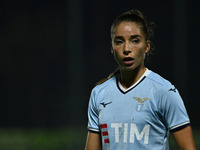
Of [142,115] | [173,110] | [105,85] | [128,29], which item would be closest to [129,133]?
[142,115]

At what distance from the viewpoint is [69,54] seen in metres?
8.41

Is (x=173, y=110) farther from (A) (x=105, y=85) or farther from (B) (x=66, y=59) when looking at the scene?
(B) (x=66, y=59)

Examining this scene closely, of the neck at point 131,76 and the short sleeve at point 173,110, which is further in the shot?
the neck at point 131,76

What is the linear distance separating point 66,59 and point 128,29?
5.68 m

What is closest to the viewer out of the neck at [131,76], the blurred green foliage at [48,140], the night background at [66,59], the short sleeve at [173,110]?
the short sleeve at [173,110]

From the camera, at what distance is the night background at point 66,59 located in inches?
317

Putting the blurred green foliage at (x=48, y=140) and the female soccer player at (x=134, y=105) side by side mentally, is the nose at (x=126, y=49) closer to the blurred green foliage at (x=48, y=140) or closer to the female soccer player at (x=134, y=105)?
the female soccer player at (x=134, y=105)

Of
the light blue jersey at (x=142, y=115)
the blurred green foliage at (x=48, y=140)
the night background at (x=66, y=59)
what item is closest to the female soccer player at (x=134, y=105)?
the light blue jersey at (x=142, y=115)

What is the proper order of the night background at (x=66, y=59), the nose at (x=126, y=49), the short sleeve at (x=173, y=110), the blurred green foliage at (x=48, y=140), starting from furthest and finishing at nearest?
the night background at (x=66, y=59) → the blurred green foliage at (x=48, y=140) → the nose at (x=126, y=49) → the short sleeve at (x=173, y=110)

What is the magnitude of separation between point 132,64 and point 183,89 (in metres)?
5.43

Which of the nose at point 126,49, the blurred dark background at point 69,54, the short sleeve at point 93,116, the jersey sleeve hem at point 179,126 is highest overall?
the blurred dark background at point 69,54

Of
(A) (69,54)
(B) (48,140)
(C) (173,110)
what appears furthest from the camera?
(A) (69,54)

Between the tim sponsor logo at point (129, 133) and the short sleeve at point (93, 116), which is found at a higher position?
the short sleeve at point (93, 116)

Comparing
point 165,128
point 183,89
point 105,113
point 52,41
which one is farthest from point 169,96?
point 52,41
